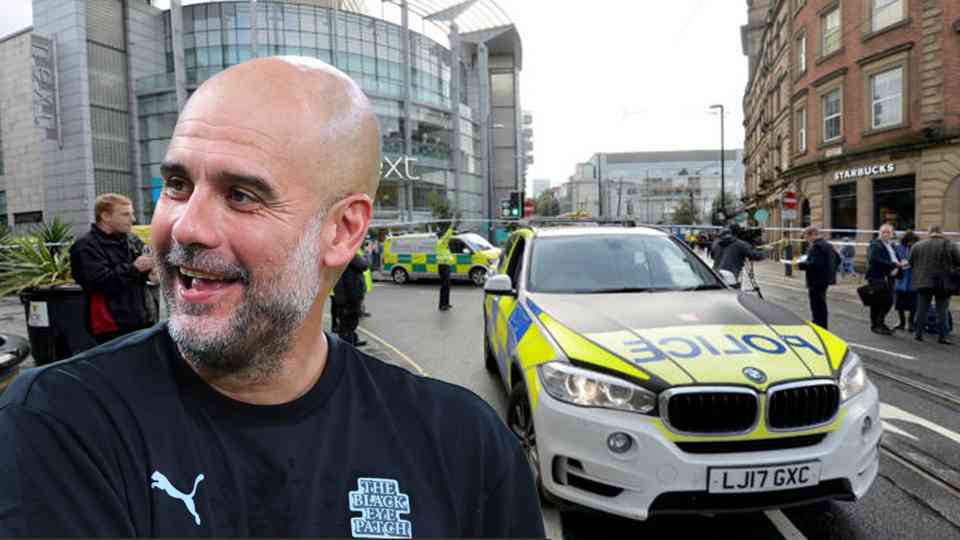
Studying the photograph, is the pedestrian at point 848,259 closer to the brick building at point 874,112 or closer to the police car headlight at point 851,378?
the brick building at point 874,112

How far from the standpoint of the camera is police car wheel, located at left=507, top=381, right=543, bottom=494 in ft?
10.7

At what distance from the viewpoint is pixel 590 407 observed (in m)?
2.83

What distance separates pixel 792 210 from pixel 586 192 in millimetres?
104892

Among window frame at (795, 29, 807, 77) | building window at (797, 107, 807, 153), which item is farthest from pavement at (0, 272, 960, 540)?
window frame at (795, 29, 807, 77)

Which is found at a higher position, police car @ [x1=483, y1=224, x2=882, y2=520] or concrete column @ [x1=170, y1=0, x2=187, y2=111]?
concrete column @ [x1=170, y1=0, x2=187, y2=111]

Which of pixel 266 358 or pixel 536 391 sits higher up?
pixel 266 358

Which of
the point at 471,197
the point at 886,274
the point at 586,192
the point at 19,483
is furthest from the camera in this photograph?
the point at 586,192

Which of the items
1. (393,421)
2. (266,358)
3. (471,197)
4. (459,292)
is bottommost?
(459,292)

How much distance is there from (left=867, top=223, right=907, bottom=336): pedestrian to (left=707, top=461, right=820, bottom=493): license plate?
7.90 meters

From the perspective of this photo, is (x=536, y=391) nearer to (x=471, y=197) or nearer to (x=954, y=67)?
(x=954, y=67)

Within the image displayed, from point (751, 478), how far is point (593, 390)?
2.63 feet

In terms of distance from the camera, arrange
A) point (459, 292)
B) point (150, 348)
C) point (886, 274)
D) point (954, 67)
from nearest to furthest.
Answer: point (150, 348) → point (886, 274) → point (459, 292) → point (954, 67)

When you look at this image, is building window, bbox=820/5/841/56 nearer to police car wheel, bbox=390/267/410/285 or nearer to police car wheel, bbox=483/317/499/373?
police car wheel, bbox=390/267/410/285

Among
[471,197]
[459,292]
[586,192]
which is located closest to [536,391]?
[459,292]
